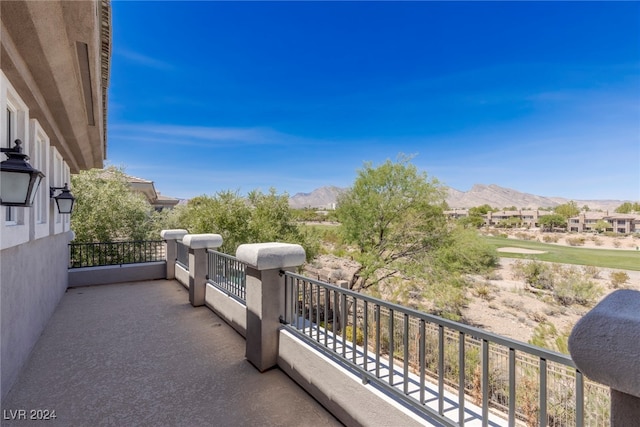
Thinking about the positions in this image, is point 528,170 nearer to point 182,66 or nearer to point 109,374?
point 182,66

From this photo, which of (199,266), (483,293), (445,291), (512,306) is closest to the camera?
(199,266)

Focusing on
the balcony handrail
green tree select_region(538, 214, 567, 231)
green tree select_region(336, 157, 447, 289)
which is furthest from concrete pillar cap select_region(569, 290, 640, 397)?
green tree select_region(538, 214, 567, 231)

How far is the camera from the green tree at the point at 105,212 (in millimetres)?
10344

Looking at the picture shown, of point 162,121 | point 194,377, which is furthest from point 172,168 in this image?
point 194,377

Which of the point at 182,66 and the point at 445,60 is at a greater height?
the point at 445,60

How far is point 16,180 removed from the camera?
2.39 metres

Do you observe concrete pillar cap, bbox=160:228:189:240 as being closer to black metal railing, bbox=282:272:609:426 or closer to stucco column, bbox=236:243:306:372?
stucco column, bbox=236:243:306:372

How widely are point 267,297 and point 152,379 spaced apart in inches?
60.8

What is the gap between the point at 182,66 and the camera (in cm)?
1753

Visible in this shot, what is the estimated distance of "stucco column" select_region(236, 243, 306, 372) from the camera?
10.8ft

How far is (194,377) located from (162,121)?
29.9m

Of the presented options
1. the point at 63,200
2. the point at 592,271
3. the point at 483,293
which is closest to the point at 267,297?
the point at 63,200

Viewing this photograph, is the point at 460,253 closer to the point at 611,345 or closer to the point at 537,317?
the point at 537,317

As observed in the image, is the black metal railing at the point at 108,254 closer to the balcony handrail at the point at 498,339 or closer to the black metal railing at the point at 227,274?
the black metal railing at the point at 227,274
